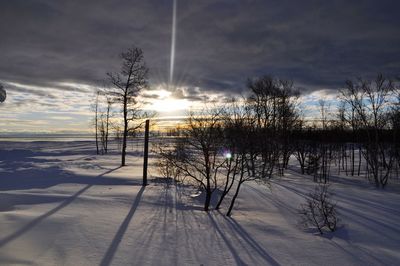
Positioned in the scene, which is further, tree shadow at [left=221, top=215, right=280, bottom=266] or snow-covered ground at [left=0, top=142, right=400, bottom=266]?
tree shadow at [left=221, top=215, right=280, bottom=266]

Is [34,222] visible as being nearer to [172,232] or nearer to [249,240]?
[172,232]

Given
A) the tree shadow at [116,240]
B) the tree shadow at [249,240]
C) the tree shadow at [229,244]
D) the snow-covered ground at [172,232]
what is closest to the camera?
the tree shadow at [116,240]

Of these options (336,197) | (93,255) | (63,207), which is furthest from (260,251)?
(336,197)

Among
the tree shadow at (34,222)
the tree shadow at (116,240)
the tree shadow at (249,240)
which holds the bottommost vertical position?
the tree shadow at (249,240)

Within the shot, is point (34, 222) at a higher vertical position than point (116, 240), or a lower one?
higher

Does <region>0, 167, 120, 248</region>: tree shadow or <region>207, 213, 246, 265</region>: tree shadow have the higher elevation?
<region>0, 167, 120, 248</region>: tree shadow

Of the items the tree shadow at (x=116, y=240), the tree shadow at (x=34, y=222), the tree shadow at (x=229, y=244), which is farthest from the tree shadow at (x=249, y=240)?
the tree shadow at (x=34, y=222)

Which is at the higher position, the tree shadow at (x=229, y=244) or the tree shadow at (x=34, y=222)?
the tree shadow at (x=34, y=222)

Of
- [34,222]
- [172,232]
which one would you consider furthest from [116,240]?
[34,222]

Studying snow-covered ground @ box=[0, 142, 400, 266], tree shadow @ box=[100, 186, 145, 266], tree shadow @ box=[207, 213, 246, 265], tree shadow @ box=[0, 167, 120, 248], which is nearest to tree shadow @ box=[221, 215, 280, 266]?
snow-covered ground @ box=[0, 142, 400, 266]

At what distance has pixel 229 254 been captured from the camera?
6652mm

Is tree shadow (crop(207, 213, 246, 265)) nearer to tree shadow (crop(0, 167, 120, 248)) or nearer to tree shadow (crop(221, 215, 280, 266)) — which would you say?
tree shadow (crop(221, 215, 280, 266))

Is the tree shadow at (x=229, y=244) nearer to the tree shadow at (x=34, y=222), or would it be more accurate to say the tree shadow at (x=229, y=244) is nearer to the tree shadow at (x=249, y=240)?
the tree shadow at (x=249, y=240)

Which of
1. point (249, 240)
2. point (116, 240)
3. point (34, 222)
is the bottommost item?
point (249, 240)
